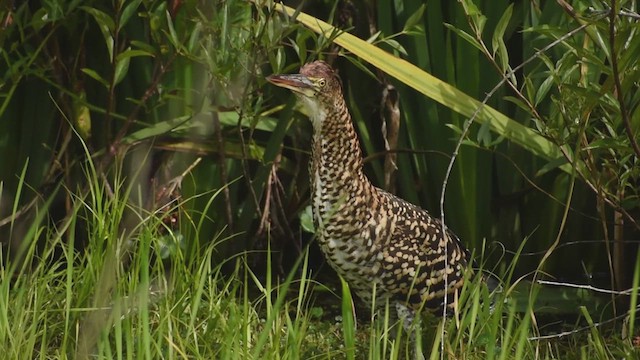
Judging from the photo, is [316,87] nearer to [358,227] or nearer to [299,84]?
[299,84]

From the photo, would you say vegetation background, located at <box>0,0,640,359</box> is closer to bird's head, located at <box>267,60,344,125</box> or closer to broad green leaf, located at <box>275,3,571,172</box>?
broad green leaf, located at <box>275,3,571,172</box>

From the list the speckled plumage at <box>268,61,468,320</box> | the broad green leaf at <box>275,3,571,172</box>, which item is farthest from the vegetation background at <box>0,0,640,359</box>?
the speckled plumage at <box>268,61,468,320</box>

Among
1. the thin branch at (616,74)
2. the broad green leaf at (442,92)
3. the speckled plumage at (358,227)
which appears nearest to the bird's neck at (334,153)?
the speckled plumage at (358,227)

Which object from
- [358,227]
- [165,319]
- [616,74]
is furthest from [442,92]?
[165,319]

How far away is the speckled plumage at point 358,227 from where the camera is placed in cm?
372

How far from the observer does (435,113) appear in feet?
14.4

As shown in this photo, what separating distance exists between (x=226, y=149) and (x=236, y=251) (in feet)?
1.40

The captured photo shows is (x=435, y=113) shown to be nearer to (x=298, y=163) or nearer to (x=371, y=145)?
(x=371, y=145)

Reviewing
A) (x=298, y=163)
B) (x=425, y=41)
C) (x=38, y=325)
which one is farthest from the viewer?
(x=298, y=163)

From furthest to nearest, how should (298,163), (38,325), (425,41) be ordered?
(298,163), (425,41), (38,325)

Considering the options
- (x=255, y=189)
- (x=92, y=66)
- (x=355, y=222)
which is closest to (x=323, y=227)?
(x=355, y=222)

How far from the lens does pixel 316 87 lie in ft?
11.9

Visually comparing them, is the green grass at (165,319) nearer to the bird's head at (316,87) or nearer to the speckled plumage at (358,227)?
the speckled plumage at (358,227)

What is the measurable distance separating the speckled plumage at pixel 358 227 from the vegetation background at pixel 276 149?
14 cm
